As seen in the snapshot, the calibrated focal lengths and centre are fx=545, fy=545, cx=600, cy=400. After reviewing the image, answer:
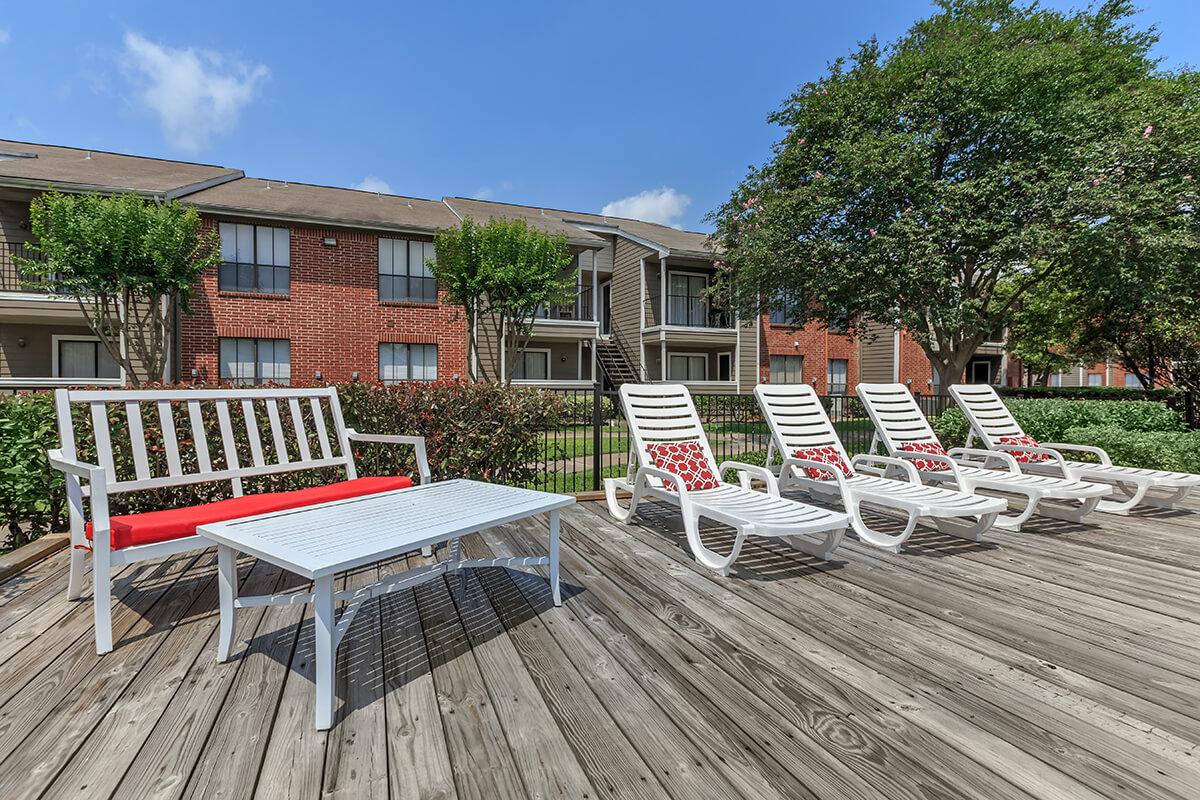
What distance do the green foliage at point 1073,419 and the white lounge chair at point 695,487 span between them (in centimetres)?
570

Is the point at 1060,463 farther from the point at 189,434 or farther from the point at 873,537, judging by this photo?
the point at 189,434

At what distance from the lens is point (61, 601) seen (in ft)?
10.1

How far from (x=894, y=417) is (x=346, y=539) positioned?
18.8ft

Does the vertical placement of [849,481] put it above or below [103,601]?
above

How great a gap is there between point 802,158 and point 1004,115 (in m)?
3.66

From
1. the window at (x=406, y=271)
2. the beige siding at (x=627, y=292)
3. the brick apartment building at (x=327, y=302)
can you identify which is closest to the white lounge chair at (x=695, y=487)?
the brick apartment building at (x=327, y=302)

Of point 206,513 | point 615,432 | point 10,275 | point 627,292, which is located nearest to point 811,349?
point 627,292

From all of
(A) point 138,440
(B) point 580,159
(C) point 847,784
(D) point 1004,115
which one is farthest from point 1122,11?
(A) point 138,440

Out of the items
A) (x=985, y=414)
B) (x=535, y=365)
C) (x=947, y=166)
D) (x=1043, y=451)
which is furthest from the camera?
(x=535, y=365)

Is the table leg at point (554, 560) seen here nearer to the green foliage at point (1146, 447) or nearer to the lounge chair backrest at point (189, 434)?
the lounge chair backrest at point (189, 434)

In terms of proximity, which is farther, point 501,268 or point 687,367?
point 687,367

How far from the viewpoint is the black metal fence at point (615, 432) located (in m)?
Answer: 6.34

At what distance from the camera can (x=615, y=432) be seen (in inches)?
303

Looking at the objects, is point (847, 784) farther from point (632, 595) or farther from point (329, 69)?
point (329, 69)
